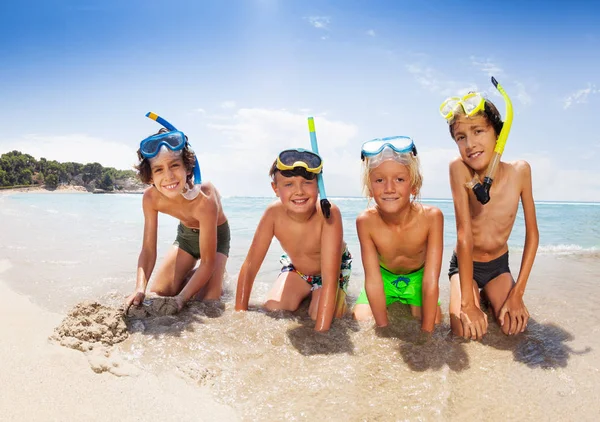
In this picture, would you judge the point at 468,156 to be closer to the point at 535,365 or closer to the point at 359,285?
the point at 535,365

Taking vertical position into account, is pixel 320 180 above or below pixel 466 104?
below

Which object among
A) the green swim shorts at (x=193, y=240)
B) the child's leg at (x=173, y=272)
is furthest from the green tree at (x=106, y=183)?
the child's leg at (x=173, y=272)

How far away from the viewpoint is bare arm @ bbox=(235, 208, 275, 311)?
3.57 metres

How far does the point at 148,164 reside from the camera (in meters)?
3.75

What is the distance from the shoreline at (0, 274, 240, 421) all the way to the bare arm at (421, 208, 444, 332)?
5.94 feet

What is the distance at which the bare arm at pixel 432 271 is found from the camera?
3.13 metres

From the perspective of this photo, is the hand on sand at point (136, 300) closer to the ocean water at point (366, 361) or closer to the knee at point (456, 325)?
the ocean water at point (366, 361)

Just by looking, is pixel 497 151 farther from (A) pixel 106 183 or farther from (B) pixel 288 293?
(A) pixel 106 183

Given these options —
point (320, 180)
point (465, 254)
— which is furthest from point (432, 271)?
point (320, 180)

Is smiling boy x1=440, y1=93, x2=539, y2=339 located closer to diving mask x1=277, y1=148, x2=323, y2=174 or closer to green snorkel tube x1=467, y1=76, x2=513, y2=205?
green snorkel tube x1=467, y1=76, x2=513, y2=205

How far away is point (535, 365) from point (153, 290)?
347 centimetres

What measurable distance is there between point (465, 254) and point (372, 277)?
769 millimetres

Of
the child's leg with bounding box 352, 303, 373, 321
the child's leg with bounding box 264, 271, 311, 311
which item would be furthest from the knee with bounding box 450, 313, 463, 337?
the child's leg with bounding box 264, 271, 311, 311

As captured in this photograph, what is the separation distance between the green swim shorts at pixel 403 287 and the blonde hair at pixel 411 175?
82 centimetres
